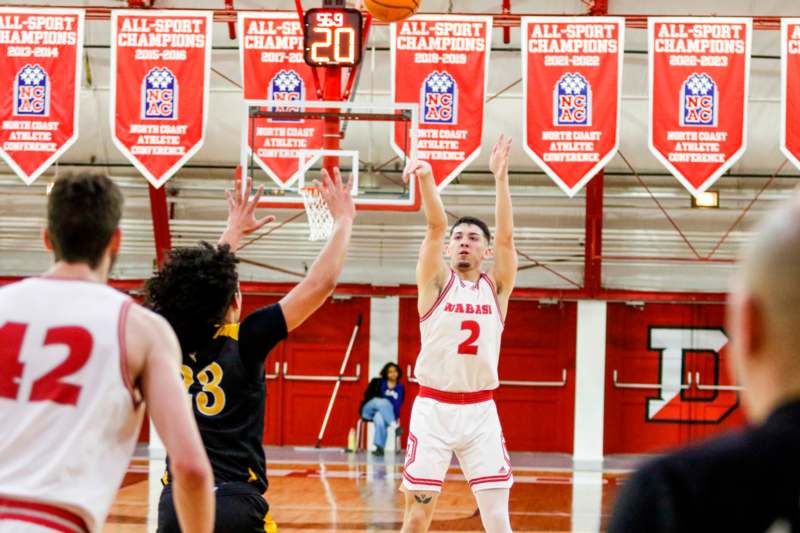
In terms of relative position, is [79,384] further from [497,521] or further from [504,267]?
[504,267]

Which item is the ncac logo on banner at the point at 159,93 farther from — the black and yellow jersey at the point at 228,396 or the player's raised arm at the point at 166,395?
the player's raised arm at the point at 166,395

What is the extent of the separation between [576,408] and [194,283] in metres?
16.0

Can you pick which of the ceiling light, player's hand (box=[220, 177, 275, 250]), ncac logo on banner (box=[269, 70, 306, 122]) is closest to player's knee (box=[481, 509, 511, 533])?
player's hand (box=[220, 177, 275, 250])

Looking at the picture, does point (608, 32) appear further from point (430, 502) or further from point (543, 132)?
point (430, 502)

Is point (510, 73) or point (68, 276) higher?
point (510, 73)

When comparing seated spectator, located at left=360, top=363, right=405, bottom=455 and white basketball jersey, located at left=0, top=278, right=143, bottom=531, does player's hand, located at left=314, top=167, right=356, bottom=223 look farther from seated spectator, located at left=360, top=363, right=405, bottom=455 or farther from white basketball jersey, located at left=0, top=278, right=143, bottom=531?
seated spectator, located at left=360, top=363, right=405, bottom=455

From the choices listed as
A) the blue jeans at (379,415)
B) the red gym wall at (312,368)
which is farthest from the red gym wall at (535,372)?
the blue jeans at (379,415)

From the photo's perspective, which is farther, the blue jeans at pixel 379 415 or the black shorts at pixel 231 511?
the blue jeans at pixel 379 415

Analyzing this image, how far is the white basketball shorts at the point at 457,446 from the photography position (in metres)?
6.72

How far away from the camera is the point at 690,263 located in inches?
750

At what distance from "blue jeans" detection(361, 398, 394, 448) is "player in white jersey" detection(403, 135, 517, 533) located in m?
11.2

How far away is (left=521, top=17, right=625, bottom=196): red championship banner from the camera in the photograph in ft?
44.5

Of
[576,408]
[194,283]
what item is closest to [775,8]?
[576,408]

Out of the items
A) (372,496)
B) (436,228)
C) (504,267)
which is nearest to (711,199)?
(372,496)
